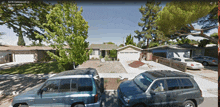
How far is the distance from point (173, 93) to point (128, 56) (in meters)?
15.1

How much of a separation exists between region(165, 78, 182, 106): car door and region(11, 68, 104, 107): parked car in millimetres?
3325

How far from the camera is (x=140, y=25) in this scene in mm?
30484

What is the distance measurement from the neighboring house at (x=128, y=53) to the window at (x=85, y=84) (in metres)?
15.1

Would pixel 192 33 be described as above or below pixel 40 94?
above

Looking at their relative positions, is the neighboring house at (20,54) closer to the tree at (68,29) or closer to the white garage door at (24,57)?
the white garage door at (24,57)

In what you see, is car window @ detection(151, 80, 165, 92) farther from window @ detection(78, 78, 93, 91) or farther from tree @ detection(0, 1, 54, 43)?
tree @ detection(0, 1, 54, 43)

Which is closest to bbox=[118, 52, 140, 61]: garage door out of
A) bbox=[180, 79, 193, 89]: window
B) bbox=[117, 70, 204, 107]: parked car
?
bbox=[117, 70, 204, 107]: parked car

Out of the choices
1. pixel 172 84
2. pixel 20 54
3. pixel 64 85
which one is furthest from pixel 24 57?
pixel 172 84

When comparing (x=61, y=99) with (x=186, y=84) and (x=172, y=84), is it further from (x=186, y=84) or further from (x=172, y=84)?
(x=186, y=84)

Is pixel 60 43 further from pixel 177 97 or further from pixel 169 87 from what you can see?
pixel 177 97

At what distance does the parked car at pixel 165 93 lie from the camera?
3.72 m

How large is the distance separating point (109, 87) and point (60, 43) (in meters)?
5.95

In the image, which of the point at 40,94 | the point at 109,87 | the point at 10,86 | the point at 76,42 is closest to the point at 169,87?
the point at 109,87

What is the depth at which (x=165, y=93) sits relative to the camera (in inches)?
150
